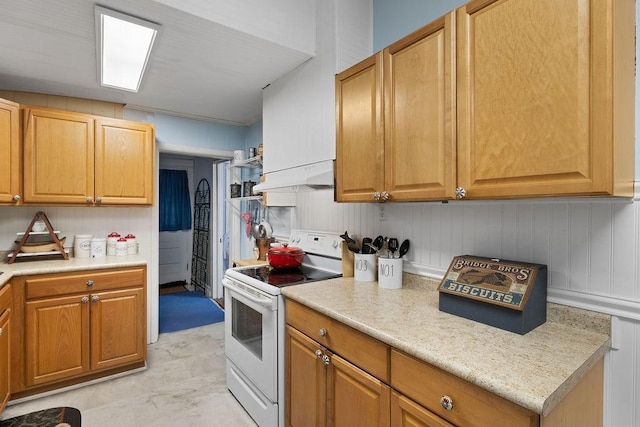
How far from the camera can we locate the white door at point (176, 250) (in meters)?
5.40

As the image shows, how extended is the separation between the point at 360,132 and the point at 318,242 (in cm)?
102

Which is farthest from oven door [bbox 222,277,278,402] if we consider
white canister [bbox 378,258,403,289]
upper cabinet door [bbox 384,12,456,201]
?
upper cabinet door [bbox 384,12,456,201]

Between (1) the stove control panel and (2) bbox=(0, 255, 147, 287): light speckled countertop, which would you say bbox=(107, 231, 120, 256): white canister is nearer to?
(2) bbox=(0, 255, 147, 287): light speckled countertop

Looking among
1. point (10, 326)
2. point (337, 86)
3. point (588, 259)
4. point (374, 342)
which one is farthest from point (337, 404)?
point (10, 326)

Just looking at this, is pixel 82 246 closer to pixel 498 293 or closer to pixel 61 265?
pixel 61 265

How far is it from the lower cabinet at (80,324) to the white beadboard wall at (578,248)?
7.67 ft

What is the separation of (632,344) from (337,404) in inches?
43.5

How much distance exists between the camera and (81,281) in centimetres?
241

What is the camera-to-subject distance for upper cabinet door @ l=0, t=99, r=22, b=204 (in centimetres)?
230

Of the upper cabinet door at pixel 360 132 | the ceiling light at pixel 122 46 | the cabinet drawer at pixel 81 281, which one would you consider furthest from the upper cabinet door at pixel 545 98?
the cabinet drawer at pixel 81 281

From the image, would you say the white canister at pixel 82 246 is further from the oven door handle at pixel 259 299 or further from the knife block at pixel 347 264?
the knife block at pixel 347 264

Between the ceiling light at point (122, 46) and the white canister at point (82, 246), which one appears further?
the white canister at point (82, 246)

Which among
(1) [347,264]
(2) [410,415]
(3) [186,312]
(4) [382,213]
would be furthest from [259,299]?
(3) [186,312]

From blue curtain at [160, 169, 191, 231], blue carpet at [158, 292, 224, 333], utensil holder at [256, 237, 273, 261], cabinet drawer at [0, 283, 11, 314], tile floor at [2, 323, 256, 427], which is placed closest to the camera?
cabinet drawer at [0, 283, 11, 314]
